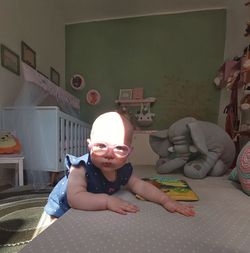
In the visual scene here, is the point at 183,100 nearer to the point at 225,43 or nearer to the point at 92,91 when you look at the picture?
the point at 225,43

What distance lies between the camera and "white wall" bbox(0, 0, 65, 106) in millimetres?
1778

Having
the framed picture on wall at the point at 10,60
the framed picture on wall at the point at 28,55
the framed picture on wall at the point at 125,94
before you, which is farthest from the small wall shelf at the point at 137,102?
the framed picture on wall at the point at 10,60

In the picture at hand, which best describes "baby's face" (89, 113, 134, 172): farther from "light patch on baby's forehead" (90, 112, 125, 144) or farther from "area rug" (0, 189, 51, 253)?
"area rug" (0, 189, 51, 253)

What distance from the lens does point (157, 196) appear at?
0.65 metres

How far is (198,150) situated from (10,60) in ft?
5.31

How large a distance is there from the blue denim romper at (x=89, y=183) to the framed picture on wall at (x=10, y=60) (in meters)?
1.40

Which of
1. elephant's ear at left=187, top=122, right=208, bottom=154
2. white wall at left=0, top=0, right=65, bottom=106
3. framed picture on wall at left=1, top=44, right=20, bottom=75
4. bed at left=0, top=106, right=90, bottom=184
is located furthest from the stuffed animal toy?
elephant's ear at left=187, top=122, right=208, bottom=154

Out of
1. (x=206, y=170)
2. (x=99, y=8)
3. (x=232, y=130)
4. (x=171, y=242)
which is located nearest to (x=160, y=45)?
(x=99, y=8)

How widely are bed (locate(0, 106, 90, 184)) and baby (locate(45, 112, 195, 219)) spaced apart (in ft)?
3.19

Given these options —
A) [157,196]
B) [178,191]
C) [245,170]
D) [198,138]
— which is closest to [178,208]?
[157,196]

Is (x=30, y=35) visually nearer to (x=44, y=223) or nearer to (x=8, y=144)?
(x=8, y=144)

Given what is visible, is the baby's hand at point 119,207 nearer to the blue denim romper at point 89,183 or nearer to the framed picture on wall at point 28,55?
the blue denim romper at point 89,183

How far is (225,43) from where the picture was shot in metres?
2.43

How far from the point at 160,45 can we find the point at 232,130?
52.4 inches
